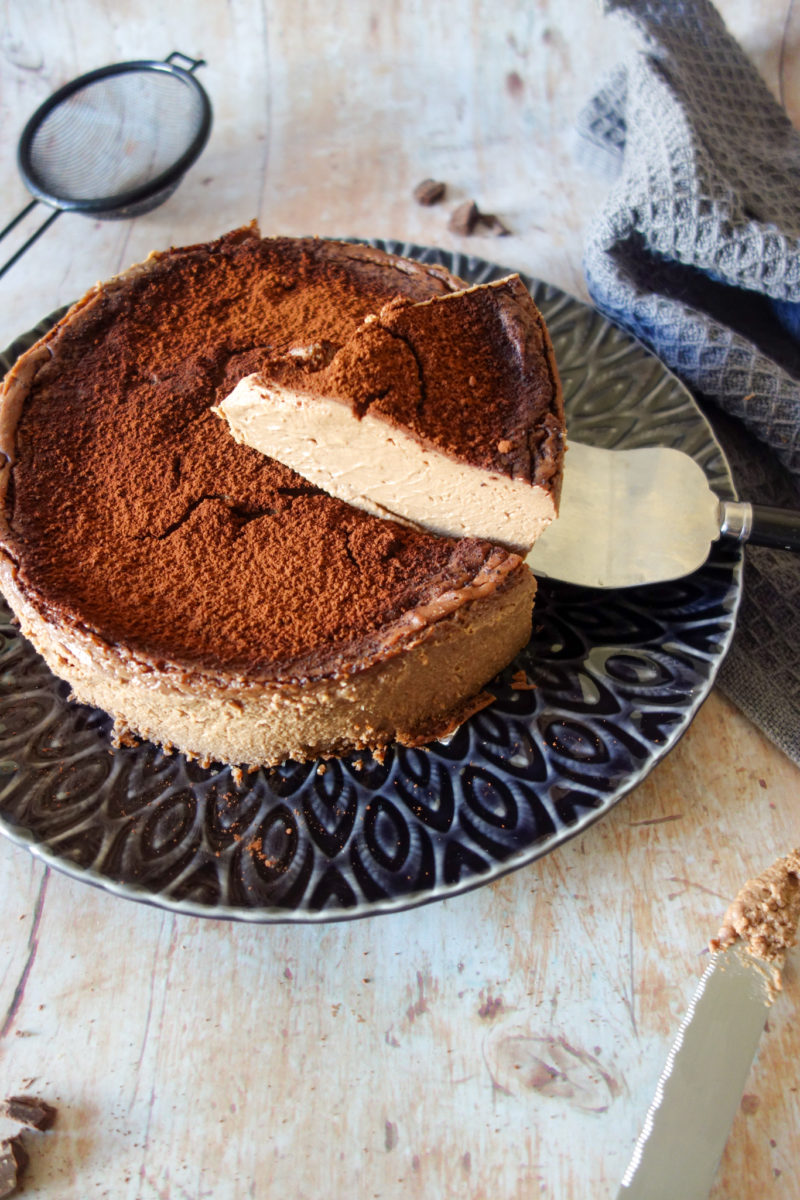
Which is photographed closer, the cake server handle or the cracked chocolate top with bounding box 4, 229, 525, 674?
the cracked chocolate top with bounding box 4, 229, 525, 674

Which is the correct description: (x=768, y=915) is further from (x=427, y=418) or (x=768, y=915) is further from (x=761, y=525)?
(x=427, y=418)

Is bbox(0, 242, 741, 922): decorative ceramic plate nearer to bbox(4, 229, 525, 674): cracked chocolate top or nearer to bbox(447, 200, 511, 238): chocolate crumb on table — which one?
bbox(4, 229, 525, 674): cracked chocolate top

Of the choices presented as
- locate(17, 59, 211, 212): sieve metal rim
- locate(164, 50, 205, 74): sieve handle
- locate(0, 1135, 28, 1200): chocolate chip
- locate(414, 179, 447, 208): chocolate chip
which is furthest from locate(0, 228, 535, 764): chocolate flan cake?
locate(164, 50, 205, 74): sieve handle

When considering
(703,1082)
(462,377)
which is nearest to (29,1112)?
(703,1082)

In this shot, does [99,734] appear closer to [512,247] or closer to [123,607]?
[123,607]

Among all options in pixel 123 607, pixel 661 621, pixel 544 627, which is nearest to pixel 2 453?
pixel 123 607

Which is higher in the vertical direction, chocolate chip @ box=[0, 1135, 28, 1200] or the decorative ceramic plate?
the decorative ceramic plate
